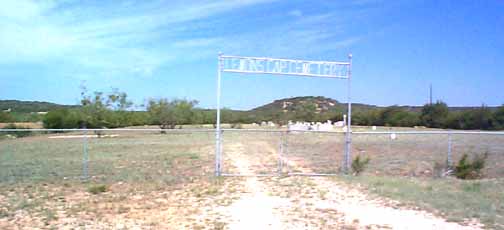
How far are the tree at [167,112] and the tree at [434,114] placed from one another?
29.4 m

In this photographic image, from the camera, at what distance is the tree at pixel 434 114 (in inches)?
2287

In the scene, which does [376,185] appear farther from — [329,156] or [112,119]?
[112,119]

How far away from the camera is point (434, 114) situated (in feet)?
196

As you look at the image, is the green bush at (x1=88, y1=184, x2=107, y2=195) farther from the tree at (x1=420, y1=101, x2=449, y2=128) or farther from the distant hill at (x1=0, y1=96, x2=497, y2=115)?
the distant hill at (x1=0, y1=96, x2=497, y2=115)

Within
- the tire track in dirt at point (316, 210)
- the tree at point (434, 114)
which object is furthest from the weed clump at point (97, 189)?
the tree at point (434, 114)

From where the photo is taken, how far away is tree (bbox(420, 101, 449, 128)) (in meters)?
58.1

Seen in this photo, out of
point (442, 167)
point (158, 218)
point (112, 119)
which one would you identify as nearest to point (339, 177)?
point (442, 167)

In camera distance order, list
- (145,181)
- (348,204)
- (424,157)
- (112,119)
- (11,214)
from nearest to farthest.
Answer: (11,214) < (348,204) < (145,181) < (424,157) < (112,119)

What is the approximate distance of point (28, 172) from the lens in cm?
1486

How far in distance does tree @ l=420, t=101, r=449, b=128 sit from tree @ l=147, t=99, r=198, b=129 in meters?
29.4

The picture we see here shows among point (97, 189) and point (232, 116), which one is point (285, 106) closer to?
point (232, 116)

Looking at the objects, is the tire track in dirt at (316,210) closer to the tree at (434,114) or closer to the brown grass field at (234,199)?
the brown grass field at (234,199)

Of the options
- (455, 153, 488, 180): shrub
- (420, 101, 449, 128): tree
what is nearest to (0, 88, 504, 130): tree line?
(420, 101, 449, 128): tree

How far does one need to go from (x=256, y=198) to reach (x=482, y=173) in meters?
8.02
